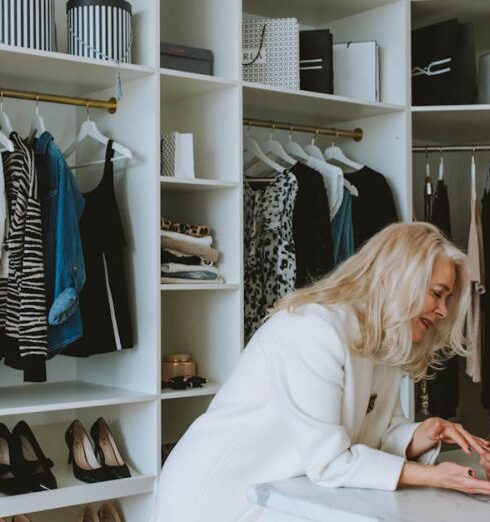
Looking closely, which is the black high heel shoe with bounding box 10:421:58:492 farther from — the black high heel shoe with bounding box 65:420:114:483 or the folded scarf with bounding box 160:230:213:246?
the folded scarf with bounding box 160:230:213:246

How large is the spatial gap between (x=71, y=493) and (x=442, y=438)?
1.30 metres

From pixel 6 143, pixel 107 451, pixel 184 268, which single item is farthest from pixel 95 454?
pixel 6 143

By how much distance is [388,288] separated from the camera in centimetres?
201

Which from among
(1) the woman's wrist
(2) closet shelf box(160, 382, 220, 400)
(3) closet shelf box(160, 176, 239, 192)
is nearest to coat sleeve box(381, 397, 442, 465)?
(1) the woman's wrist

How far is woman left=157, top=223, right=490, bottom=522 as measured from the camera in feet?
6.20

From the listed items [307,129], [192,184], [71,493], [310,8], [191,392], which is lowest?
[71,493]

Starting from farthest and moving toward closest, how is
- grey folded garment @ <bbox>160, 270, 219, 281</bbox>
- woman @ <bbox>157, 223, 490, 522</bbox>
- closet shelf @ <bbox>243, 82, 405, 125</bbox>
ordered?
closet shelf @ <bbox>243, 82, 405, 125</bbox>
grey folded garment @ <bbox>160, 270, 219, 281</bbox>
woman @ <bbox>157, 223, 490, 522</bbox>

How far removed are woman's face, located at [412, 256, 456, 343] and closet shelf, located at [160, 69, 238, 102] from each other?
1354 millimetres

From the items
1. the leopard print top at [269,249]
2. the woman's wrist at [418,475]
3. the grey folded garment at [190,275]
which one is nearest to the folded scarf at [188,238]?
the grey folded garment at [190,275]

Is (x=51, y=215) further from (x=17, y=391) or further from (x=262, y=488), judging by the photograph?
(x=262, y=488)

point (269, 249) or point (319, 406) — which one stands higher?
point (269, 249)

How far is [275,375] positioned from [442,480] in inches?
15.9

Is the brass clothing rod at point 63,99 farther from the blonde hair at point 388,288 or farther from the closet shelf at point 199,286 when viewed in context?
the blonde hair at point 388,288

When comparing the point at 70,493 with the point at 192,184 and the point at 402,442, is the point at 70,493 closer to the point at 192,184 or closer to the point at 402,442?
the point at 192,184
